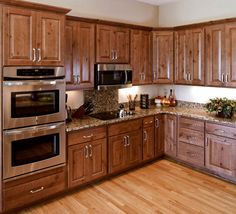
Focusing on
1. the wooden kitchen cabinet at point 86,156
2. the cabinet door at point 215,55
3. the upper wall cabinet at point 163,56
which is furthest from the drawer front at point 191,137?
the wooden kitchen cabinet at point 86,156

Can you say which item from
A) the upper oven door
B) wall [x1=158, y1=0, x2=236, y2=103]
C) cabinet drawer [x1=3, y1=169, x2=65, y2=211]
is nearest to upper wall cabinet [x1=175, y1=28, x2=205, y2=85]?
wall [x1=158, y1=0, x2=236, y2=103]

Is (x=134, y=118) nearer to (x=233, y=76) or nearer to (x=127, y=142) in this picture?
(x=127, y=142)

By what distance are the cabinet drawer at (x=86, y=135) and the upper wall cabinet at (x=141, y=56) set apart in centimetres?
129

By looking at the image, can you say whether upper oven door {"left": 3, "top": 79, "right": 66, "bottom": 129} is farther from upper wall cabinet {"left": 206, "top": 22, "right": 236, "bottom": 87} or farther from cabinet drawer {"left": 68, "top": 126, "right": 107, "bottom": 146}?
upper wall cabinet {"left": 206, "top": 22, "right": 236, "bottom": 87}

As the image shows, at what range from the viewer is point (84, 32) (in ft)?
11.9

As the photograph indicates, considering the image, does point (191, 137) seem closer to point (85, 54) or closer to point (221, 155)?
point (221, 155)

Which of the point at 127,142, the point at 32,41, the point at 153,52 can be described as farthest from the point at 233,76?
the point at 32,41

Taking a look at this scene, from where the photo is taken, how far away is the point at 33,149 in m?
2.95

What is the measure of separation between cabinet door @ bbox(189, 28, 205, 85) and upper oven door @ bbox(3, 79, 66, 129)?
234 cm

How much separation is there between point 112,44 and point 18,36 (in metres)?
1.61

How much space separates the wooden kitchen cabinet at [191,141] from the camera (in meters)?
3.99

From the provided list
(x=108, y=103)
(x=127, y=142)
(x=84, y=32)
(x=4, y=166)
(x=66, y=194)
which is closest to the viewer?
(x=4, y=166)

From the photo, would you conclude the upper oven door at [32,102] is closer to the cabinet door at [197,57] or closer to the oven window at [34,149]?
the oven window at [34,149]

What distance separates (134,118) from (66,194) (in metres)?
1.53
